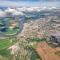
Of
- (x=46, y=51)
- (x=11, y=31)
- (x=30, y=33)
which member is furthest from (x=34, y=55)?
(x=11, y=31)

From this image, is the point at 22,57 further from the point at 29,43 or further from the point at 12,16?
the point at 12,16

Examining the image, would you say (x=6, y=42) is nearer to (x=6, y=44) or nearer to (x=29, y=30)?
(x=6, y=44)

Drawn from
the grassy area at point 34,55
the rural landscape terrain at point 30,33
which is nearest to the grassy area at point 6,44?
the rural landscape terrain at point 30,33

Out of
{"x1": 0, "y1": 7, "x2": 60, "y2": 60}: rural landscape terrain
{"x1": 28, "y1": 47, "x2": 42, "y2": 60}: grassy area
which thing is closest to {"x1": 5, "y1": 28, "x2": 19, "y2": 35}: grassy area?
{"x1": 0, "y1": 7, "x2": 60, "y2": 60}: rural landscape terrain

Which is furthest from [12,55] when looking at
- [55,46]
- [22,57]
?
[55,46]

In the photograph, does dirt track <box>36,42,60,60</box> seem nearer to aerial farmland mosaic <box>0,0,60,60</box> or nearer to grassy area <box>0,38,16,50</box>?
aerial farmland mosaic <box>0,0,60,60</box>

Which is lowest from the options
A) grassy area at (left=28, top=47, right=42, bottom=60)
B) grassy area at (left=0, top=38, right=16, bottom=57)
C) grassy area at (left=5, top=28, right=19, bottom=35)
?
grassy area at (left=28, top=47, right=42, bottom=60)

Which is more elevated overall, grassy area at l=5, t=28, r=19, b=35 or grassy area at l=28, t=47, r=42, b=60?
grassy area at l=5, t=28, r=19, b=35

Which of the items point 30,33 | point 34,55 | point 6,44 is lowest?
point 34,55
